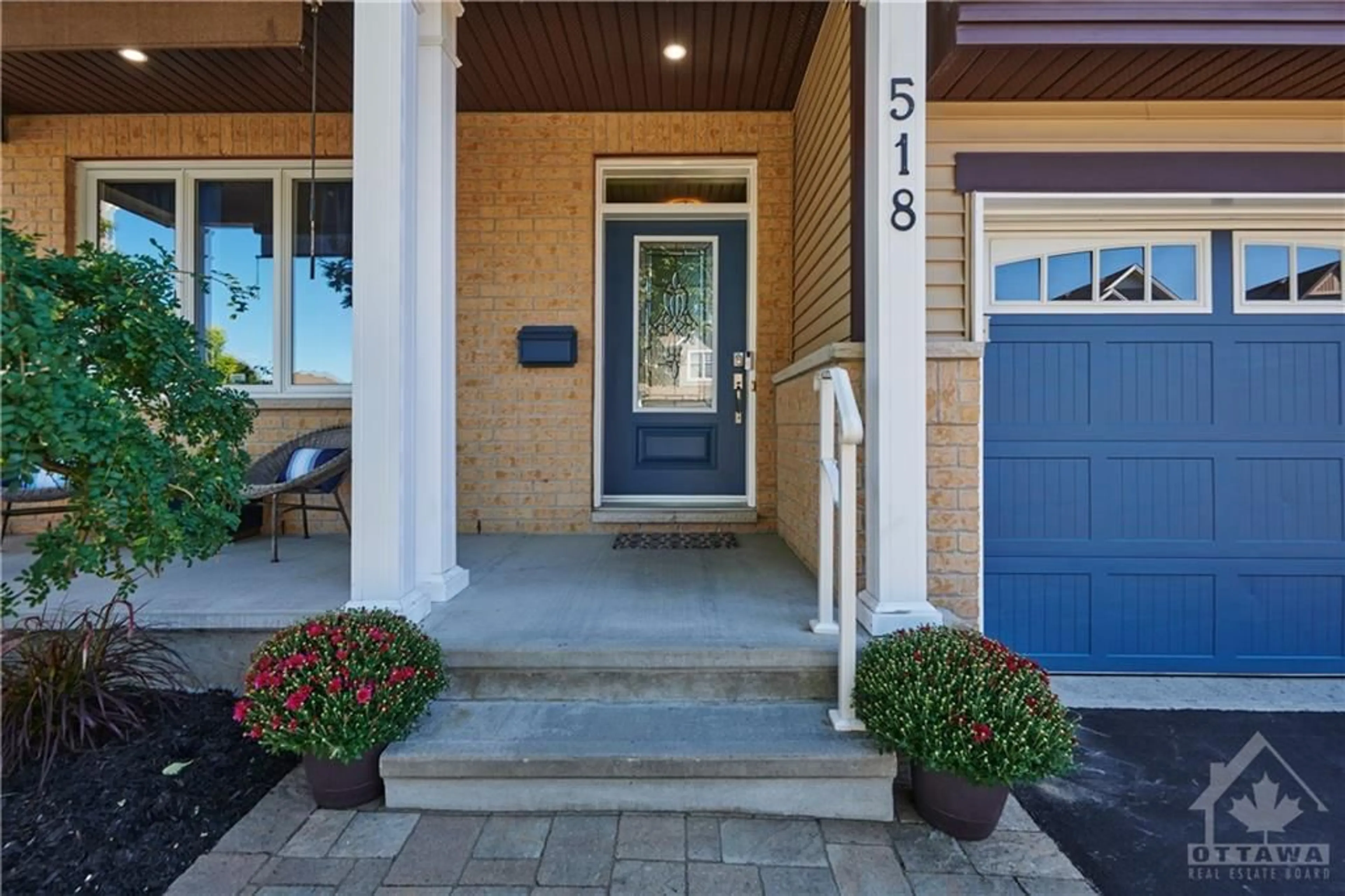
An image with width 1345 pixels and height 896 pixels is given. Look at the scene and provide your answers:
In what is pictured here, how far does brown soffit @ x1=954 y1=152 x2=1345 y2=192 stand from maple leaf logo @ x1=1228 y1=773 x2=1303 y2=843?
242 cm

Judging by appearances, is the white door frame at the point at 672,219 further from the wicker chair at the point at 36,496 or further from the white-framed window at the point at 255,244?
the wicker chair at the point at 36,496

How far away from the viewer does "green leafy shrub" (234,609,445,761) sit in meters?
1.83

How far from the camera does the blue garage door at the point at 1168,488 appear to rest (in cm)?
306

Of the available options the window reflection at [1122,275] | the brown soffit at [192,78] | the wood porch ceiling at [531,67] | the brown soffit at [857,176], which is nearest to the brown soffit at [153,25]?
the brown soffit at [192,78]

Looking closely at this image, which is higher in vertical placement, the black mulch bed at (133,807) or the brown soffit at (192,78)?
the brown soffit at (192,78)

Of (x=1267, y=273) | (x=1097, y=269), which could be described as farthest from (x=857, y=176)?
(x=1267, y=273)

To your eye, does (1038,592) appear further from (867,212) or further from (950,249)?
(867,212)

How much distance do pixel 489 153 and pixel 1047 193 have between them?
320cm

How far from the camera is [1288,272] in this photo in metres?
3.11

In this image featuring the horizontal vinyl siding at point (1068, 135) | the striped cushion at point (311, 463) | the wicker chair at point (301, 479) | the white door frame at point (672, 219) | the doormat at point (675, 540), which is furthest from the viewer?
the white door frame at point (672, 219)

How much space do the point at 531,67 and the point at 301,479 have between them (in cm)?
253

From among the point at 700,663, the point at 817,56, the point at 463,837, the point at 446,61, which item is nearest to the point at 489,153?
the point at 446,61

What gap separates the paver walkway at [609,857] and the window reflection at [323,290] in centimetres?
301

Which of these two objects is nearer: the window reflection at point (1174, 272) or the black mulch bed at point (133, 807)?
the black mulch bed at point (133, 807)
